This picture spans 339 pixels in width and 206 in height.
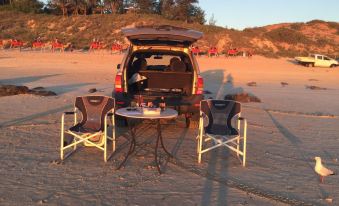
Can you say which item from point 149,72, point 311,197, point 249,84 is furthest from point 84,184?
point 249,84

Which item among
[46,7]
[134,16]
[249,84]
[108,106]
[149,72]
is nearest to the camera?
[108,106]

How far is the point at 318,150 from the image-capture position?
836 cm

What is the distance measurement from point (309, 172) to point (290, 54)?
132 ft

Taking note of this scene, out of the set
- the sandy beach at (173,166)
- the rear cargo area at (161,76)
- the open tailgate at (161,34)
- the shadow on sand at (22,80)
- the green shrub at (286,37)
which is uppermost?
the green shrub at (286,37)

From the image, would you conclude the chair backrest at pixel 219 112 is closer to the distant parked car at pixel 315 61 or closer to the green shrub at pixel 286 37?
the distant parked car at pixel 315 61

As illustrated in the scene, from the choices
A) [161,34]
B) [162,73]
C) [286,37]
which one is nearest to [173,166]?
[161,34]

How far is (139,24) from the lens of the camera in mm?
52750

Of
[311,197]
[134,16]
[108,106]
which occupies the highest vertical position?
[134,16]

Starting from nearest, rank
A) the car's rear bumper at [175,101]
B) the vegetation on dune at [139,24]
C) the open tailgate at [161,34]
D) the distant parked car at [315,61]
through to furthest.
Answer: the open tailgate at [161,34] < the car's rear bumper at [175,101] < the distant parked car at [315,61] < the vegetation on dune at [139,24]

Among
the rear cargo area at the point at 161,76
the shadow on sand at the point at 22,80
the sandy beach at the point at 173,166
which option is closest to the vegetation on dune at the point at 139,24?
the shadow on sand at the point at 22,80

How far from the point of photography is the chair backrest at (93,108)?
7434 millimetres

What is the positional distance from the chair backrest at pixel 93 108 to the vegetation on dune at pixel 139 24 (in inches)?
1358

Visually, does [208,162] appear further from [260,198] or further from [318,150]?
[318,150]

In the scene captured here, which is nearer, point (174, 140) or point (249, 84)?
point (174, 140)
